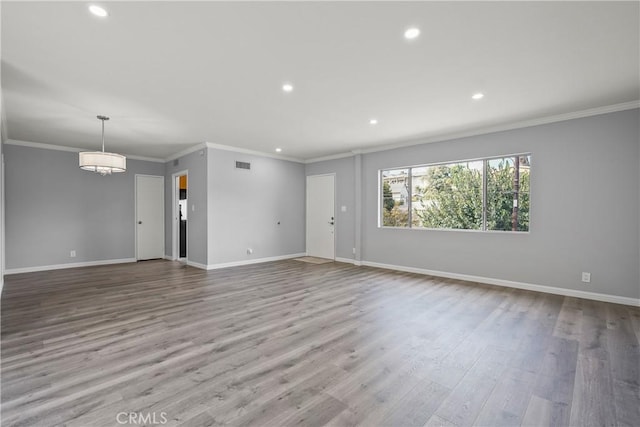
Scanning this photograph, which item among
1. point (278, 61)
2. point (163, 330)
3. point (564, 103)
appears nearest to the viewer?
→ point (278, 61)

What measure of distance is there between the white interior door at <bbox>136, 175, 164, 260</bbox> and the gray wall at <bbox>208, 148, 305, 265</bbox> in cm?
244

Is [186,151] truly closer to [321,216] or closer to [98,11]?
[321,216]

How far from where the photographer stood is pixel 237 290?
4.48 meters

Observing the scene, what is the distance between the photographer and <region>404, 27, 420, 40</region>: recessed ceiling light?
7.52 ft

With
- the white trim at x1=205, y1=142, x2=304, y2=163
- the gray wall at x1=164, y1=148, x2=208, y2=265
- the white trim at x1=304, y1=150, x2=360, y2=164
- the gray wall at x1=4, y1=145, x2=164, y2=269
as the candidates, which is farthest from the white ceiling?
the white trim at x1=304, y1=150, x2=360, y2=164

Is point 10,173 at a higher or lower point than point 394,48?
lower

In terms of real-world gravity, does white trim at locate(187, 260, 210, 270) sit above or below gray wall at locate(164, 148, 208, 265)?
below

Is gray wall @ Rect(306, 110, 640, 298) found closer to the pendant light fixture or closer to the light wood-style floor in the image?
the light wood-style floor

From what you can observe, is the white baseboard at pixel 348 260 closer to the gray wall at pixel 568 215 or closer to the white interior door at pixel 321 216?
the white interior door at pixel 321 216

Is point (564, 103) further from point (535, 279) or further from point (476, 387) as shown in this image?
point (476, 387)

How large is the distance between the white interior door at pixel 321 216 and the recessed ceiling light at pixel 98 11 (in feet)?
18.1

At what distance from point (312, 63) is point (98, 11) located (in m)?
1.63

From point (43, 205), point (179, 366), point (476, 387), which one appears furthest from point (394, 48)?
point (43, 205)

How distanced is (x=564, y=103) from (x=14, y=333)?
21.6 feet
